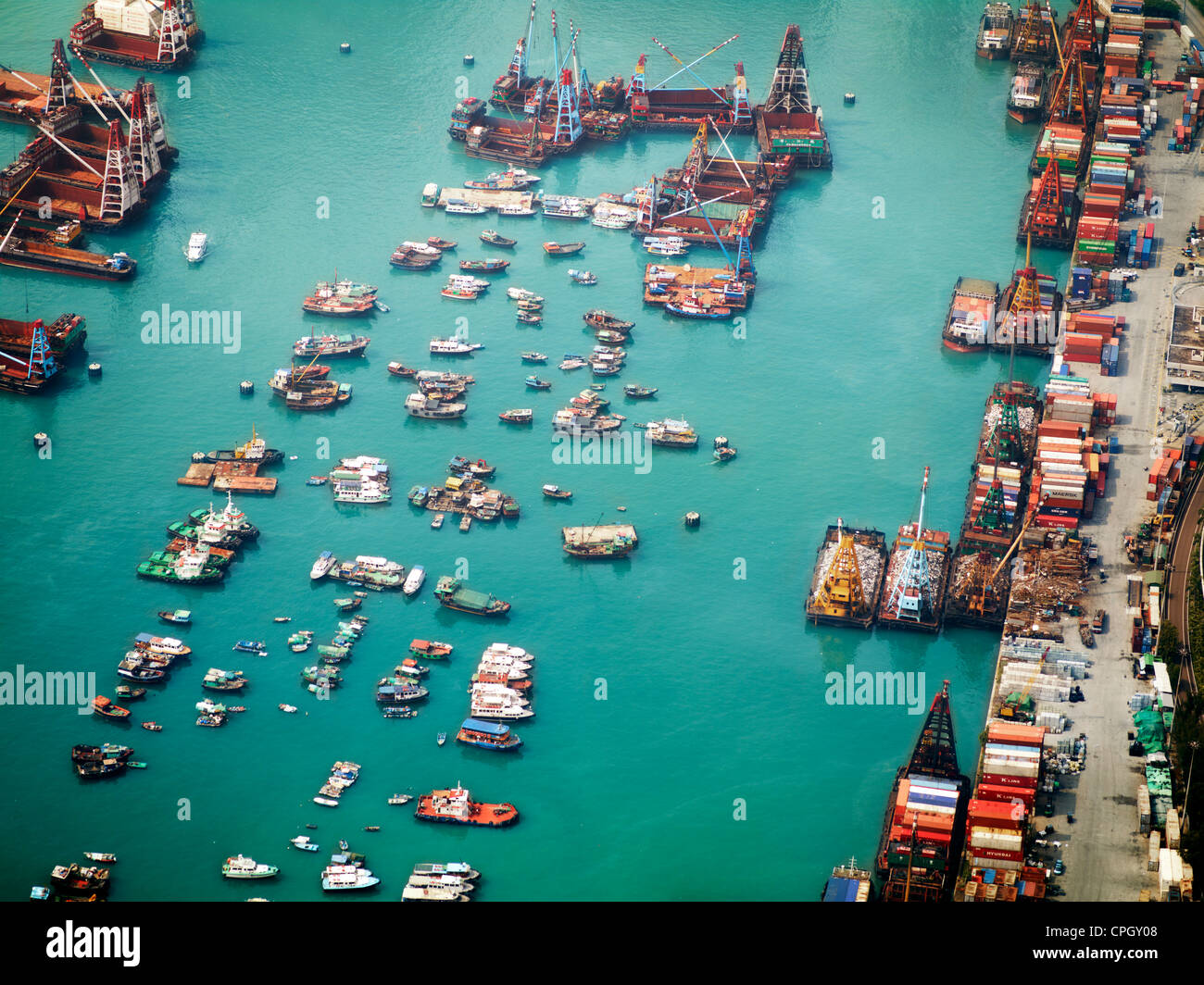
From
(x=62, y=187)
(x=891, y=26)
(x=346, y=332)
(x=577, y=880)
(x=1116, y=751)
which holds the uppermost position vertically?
(x=891, y=26)

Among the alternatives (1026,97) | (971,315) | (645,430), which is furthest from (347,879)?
(1026,97)

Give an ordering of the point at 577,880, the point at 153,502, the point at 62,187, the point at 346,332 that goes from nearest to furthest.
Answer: the point at 577,880 → the point at 153,502 → the point at 346,332 → the point at 62,187

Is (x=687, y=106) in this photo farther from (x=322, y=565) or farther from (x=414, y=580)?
(x=322, y=565)

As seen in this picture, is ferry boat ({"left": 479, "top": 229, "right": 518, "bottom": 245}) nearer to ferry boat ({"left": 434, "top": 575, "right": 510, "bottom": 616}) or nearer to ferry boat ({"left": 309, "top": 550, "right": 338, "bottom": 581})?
ferry boat ({"left": 309, "top": 550, "right": 338, "bottom": 581})

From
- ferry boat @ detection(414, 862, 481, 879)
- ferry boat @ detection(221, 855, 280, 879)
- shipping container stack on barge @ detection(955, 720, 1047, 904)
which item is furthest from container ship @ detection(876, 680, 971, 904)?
ferry boat @ detection(221, 855, 280, 879)

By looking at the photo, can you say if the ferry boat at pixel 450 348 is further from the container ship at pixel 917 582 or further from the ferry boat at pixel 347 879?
the ferry boat at pixel 347 879

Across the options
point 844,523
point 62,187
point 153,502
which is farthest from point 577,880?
point 62,187

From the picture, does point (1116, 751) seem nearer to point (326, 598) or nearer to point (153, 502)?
point (326, 598)
